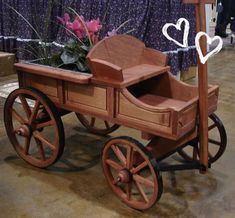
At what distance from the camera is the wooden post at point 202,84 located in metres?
1.36

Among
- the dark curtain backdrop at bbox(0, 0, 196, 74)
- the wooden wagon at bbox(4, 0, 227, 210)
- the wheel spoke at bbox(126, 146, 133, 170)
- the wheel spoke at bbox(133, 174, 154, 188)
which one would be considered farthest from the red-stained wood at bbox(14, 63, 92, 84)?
the dark curtain backdrop at bbox(0, 0, 196, 74)

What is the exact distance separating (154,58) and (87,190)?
2.30 ft

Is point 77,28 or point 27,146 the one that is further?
point 27,146

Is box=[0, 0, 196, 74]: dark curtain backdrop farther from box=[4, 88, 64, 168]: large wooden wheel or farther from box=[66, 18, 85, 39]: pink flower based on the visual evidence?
box=[4, 88, 64, 168]: large wooden wheel

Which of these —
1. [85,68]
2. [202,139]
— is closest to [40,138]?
[85,68]

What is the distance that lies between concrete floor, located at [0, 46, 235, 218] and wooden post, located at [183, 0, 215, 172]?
185 millimetres

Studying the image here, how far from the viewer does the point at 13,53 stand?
3781 mm

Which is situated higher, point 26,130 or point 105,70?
point 105,70

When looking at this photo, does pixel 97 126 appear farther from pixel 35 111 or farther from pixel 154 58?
pixel 154 58

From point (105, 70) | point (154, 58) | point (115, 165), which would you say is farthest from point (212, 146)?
point (105, 70)

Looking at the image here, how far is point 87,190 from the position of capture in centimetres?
164

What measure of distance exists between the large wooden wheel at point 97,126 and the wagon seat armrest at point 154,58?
1.95ft

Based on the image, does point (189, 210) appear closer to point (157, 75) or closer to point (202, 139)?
point (202, 139)

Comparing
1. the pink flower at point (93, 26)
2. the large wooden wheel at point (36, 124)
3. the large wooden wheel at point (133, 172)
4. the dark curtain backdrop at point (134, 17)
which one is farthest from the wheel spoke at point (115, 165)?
the dark curtain backdrop at point (134, 17)
